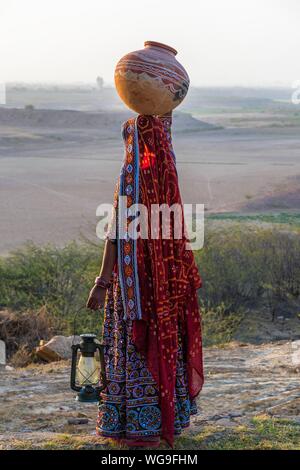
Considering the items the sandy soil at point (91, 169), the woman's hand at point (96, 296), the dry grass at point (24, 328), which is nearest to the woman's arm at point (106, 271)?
the woman's hand at point (96, 296)

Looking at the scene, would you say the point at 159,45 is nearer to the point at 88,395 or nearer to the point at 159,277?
the point at 159,277

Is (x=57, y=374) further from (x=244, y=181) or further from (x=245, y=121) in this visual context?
(x=245, y=121)

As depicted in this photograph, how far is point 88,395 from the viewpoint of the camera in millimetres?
4617

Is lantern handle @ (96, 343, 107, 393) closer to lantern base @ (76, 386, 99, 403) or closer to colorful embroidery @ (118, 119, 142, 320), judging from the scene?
lantern base @ (76, 386, 99, 403)

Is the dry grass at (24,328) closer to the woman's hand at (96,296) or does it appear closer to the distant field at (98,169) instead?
the woman's hand at (96,296)

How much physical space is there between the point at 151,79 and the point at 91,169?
106 feet

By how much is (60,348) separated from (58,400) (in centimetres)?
222

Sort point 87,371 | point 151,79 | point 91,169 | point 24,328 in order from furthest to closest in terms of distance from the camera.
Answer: point 91,169 → point 24,328 → point 87,371 → point 151,79

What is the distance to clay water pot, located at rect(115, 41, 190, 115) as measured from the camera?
4422mm

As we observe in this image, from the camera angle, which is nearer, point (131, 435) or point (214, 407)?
point (131, 435)

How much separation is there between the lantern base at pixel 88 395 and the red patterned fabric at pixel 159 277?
0.31m

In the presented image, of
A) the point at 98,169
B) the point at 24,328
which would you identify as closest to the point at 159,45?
the point at 24,328

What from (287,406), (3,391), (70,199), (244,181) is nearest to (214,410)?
(287,406)

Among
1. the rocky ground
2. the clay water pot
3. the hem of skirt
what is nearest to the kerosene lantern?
the hem of skirt
